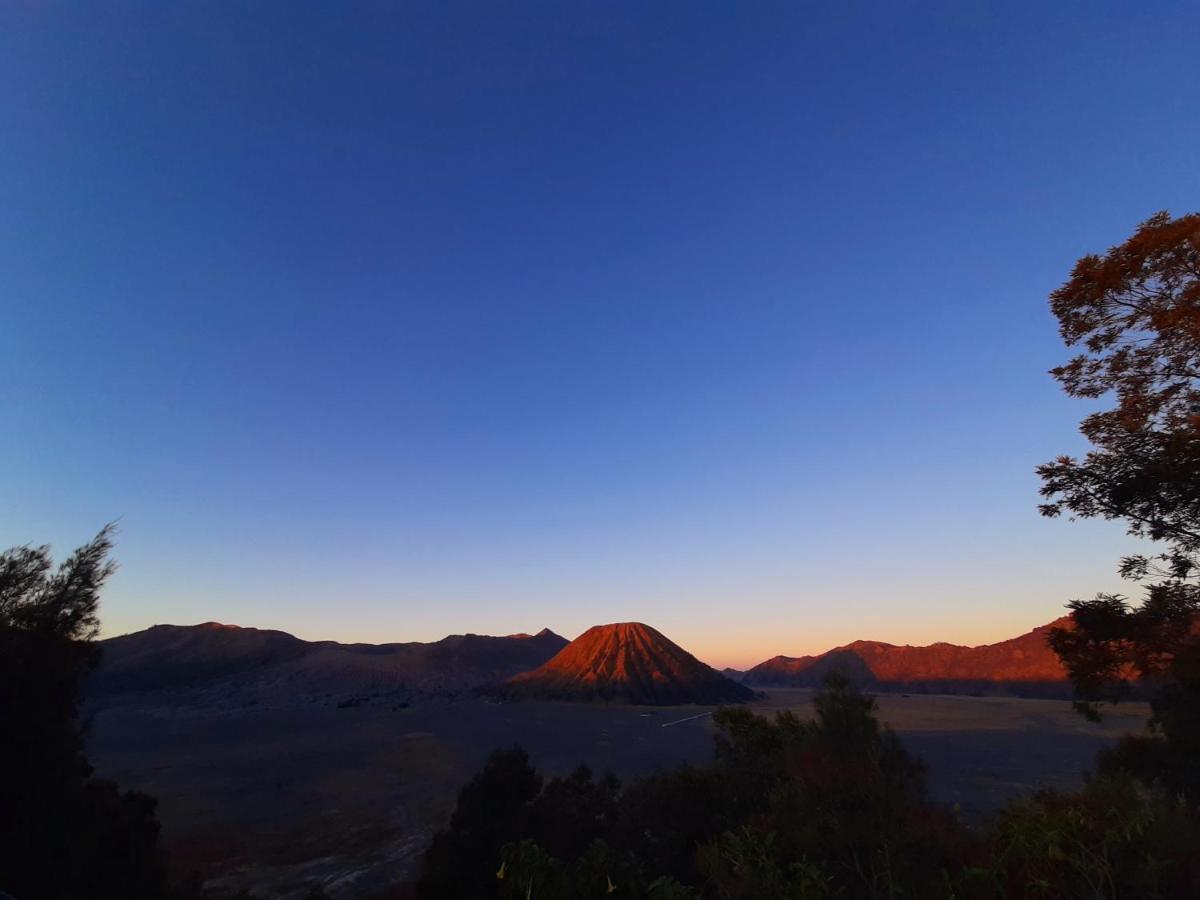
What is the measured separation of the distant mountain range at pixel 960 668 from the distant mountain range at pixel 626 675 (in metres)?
22.3

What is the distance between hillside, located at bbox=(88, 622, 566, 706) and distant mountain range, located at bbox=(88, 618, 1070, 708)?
0.95 ft

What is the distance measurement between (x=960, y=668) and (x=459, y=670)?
10388 cm

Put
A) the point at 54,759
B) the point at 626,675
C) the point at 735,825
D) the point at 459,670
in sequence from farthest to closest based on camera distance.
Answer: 1. the point at 459,670
2. the point at 626,675
3. the point at 735,825
4. the point at 54,759

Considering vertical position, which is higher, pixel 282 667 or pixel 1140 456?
pixel 282 667

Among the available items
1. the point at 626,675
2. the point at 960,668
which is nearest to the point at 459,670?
the point at 626,675

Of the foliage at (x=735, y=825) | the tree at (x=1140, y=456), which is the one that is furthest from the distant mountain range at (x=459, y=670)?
the tree at (x=1140, y=456)

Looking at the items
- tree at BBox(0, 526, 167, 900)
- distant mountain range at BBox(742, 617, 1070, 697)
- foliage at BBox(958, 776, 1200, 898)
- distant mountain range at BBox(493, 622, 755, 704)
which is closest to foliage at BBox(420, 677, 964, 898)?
foliage at BBox(958, 776, 1200, 898)

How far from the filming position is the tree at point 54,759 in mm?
12500

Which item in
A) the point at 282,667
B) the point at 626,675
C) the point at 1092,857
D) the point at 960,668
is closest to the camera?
the point at 1092,857

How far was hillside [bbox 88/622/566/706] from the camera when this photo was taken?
326 feet

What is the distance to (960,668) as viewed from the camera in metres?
138

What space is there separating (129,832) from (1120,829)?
19911 mm

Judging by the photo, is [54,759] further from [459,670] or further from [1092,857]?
[459,670]

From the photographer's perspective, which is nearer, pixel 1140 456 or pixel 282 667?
pixel 1140 456
